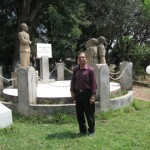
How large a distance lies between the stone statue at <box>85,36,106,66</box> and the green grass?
3.49 metres

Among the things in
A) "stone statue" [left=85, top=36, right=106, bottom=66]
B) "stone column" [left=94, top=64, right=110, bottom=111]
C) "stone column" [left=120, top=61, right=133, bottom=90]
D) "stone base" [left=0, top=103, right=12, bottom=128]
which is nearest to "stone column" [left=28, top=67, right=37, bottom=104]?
"stone base" [left=0, top=103, right=12, bottom=128]

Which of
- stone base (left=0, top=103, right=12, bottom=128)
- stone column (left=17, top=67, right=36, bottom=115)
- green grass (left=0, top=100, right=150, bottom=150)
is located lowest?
green grass (left=0, top=100, right=150, bottom=150)

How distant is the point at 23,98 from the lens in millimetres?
8867

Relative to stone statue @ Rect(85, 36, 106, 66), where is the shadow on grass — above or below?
below

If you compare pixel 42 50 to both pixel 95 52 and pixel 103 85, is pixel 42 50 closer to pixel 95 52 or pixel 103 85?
pixel 95 52

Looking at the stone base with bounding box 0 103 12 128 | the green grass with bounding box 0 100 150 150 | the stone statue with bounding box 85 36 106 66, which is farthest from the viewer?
the stone statue with bounding box 85 36 106 66

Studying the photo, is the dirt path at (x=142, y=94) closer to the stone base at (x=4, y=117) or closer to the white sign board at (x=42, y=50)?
the white sign board at (x=42, y=50)

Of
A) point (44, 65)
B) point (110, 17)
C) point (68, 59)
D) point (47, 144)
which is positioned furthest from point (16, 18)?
point (47, 144)

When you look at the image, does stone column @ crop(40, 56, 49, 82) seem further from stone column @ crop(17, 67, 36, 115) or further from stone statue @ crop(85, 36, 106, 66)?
stone column @ crop(17, 67, 36, 115)

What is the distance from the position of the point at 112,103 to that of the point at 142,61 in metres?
13.5

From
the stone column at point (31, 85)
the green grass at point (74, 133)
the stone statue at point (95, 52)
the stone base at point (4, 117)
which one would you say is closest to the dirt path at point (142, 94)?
the stone statue at point (95, 52)

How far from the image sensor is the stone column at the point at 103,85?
29.3ft

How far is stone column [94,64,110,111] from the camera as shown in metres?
8.92

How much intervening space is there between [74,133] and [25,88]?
222 centimetres
